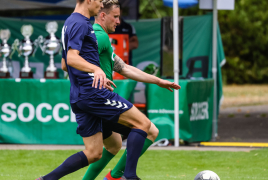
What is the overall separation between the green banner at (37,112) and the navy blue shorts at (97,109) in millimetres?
4110

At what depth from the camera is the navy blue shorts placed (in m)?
3.93

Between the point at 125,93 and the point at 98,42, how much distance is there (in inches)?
155

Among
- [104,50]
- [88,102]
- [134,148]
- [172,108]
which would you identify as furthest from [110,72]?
[172,108]

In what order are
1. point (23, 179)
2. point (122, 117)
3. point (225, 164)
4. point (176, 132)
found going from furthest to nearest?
1. point (176, 132)
2. point (225, 164)
3. point (23, 179)
4. point (122, 117)

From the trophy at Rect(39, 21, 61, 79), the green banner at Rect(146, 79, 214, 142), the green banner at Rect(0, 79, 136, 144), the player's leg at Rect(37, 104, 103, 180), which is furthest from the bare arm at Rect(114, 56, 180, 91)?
the trophy at Rect(39, 21, 61, 79)

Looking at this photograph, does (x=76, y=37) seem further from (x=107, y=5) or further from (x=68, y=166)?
(x=68, y=166)

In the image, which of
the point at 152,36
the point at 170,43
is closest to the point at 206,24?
the point at 170,43

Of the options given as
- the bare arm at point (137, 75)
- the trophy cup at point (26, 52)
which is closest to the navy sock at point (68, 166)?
the bare arm at point (137, 75)

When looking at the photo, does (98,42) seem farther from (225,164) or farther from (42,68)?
(42,68)

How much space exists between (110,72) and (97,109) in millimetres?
460

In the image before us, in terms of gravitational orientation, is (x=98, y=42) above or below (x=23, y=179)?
above

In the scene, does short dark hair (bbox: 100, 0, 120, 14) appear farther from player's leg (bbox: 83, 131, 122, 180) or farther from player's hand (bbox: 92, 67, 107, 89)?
player's leg (bbox: 83, 131, 122, 180)

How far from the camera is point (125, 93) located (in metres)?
7.99

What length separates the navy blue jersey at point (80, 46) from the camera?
3762 mm
